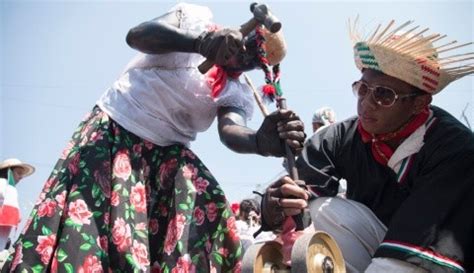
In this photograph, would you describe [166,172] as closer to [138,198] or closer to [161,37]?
[138,198]

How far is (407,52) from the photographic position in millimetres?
2438

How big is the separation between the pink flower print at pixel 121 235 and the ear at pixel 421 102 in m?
1.26

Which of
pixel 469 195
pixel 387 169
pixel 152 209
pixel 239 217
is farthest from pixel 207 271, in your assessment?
pixel 239 217

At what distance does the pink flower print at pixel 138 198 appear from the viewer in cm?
252

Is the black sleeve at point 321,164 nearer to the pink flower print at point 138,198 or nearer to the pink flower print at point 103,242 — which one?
the pink flower print at point 138,198

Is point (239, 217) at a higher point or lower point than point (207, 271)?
lower

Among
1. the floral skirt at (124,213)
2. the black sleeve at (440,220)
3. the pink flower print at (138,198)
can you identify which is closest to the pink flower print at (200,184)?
the floral skirt at (124,213)

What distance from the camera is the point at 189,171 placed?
103 inches

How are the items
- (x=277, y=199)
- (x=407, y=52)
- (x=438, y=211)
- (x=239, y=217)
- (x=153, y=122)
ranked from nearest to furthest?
(x=438, y=211) < (x=277, y=199) < (x=407, y=52) < (x=153, y=122) < (x=239, y=217)

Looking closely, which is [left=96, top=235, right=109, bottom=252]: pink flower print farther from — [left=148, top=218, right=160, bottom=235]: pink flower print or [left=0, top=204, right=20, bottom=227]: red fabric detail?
[left=0, top=204, right=20, bottom=227]: red fabric detail

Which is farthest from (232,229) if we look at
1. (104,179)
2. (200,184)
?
(104,179)

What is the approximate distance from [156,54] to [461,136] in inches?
50.9

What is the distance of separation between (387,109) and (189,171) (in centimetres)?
86

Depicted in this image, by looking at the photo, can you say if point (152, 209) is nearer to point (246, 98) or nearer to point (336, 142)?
point (246, 98)
